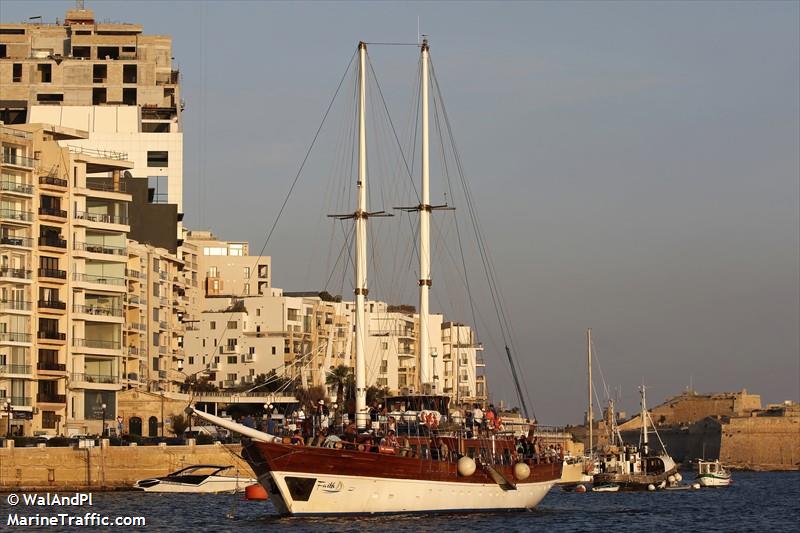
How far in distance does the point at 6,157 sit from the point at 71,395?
18236 mm

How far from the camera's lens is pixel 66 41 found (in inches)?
7781

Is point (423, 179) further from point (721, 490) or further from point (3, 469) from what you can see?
point (721, 490)

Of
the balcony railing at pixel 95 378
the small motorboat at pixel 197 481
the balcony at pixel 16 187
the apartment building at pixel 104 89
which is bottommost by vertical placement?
the small motorboat at pixel 197 481

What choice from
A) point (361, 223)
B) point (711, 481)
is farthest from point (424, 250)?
point (711, 481)

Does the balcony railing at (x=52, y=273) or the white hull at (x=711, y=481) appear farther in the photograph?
the white hull at (x=711, y=481)

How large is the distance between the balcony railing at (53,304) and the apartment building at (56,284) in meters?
0.07

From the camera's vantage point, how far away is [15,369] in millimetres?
115375

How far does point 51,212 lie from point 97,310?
866cm

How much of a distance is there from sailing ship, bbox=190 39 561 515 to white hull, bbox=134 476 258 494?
76.1ft

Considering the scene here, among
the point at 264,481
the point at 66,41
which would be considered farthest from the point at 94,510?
the point at 66,41

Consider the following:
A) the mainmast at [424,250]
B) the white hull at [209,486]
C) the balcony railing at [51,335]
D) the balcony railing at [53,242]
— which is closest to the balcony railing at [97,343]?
the balcony railing at [51,335]

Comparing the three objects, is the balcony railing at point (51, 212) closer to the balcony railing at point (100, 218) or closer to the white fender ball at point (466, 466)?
the balcony railing at point (100, 218)

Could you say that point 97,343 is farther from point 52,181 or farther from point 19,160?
point 19,160

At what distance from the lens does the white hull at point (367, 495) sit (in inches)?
2785
